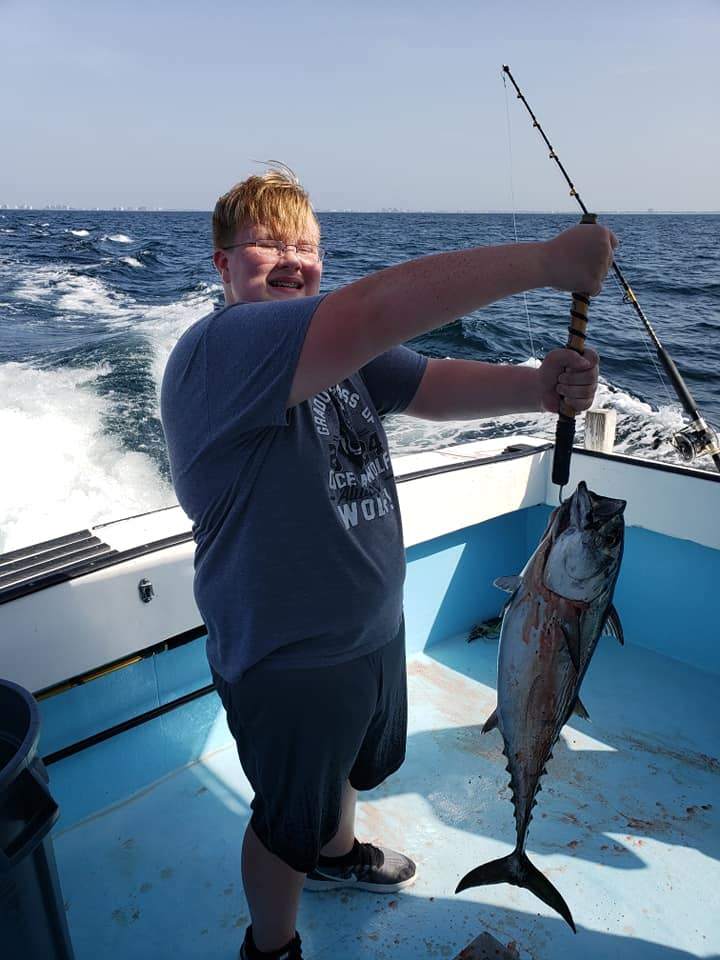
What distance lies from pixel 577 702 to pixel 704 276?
21.4 m

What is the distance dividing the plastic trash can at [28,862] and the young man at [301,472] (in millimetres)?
378

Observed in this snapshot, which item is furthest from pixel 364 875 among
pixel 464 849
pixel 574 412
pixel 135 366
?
pixel 135 366

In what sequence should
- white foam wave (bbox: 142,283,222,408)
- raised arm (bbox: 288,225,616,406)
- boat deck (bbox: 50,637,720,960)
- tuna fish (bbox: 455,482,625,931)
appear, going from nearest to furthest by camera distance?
raised arm (bbox: 288,225,616,406) < tuna fish (bbox: 455,482,625,931) < boat deck (bbox: 50,637,720,960) < white foam wave (bbox: 142,283,222,408)

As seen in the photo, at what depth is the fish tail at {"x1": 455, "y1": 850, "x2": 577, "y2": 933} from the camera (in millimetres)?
1726

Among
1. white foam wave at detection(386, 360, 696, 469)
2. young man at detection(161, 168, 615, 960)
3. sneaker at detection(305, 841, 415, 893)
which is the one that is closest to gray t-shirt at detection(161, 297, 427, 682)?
young man at detection(161, 168, 615, 960)

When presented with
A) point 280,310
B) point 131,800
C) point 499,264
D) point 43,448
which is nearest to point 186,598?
point 131,800

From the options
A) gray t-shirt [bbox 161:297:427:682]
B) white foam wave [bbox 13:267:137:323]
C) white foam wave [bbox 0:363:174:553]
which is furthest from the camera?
white foam wave [bbox 13:267:137:323]

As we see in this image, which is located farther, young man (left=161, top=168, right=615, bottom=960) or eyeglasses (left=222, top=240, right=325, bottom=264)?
eyeglasses (left=222, top=240, right=325, bottom=264)

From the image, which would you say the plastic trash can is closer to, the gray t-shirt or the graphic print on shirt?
the gray t-shirt

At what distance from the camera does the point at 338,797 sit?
5.24 ft

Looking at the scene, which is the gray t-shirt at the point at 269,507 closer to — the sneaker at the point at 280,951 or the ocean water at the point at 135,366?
the sneaker at the point at 280,951

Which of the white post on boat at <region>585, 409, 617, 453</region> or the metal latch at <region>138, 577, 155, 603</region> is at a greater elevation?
the white post on boat at <region>585, 409, 617, 453</region>

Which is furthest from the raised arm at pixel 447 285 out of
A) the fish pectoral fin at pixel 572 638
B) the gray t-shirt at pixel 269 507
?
the fish pectoral fin at pixel 572 638

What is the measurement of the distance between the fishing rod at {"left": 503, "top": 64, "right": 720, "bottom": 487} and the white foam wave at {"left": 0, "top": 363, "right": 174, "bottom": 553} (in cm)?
321
